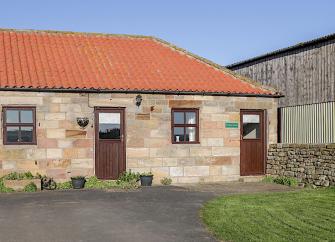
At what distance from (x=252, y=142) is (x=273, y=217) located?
8256 millimetres

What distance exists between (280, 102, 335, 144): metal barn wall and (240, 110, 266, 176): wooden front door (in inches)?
87.7

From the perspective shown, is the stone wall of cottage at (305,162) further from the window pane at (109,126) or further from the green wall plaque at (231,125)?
the window pane at (109,126)

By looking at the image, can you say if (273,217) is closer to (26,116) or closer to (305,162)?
(305,162)

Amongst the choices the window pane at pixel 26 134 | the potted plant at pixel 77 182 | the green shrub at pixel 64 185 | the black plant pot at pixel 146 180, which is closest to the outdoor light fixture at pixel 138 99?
the black plant pot at pixel 146 180

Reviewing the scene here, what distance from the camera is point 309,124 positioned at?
1917 centimetres

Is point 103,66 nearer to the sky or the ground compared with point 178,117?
nearer to the sky

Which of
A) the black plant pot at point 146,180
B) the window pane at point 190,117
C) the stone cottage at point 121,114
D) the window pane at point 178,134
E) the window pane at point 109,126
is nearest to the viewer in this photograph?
the stone cottage at point 121,114

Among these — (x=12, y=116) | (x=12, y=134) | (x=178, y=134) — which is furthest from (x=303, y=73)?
(x=12, y=134)

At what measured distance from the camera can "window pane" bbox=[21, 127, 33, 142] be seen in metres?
15.5

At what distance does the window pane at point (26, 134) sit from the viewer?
15.5 m

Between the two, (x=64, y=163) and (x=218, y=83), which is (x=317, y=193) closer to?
(x=218, y=83)

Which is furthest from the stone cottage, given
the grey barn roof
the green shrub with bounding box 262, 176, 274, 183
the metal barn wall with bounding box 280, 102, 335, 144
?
the grey barn roof

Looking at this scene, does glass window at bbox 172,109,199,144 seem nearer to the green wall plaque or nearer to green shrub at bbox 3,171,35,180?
the green wall plaque

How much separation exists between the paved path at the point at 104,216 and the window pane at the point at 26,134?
2296mm
